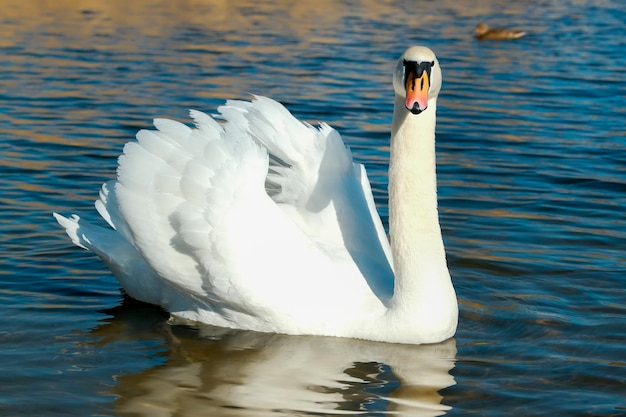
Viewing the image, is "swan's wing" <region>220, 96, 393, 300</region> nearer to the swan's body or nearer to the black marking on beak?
the black marking on beak

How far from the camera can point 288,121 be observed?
686 centimetres

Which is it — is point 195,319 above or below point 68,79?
below

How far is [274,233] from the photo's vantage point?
6246 millimetres

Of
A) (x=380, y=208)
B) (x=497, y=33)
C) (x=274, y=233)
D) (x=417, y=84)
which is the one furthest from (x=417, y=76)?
(x=497, y=33)

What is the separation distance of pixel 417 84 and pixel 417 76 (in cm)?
4

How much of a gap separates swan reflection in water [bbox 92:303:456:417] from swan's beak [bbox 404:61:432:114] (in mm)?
1389

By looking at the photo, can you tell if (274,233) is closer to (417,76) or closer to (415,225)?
(415,225)

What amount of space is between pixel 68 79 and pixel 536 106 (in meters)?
6.11

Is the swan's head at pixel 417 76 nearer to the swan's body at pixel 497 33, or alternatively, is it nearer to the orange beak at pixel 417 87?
the orange beak at pixel 417 87

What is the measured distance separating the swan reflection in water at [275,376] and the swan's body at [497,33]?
16.4 meters

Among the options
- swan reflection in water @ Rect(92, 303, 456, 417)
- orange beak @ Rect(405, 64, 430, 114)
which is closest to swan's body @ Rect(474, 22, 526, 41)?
swan reflection in water @ Rect(92, 303, 456, 417)

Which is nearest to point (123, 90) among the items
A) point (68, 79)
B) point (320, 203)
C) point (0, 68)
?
point (68, 79)

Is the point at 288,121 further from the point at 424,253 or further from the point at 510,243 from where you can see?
the point at 510,243

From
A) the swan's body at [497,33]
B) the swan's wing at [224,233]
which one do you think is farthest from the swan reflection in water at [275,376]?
the swan's body at [497,33]
